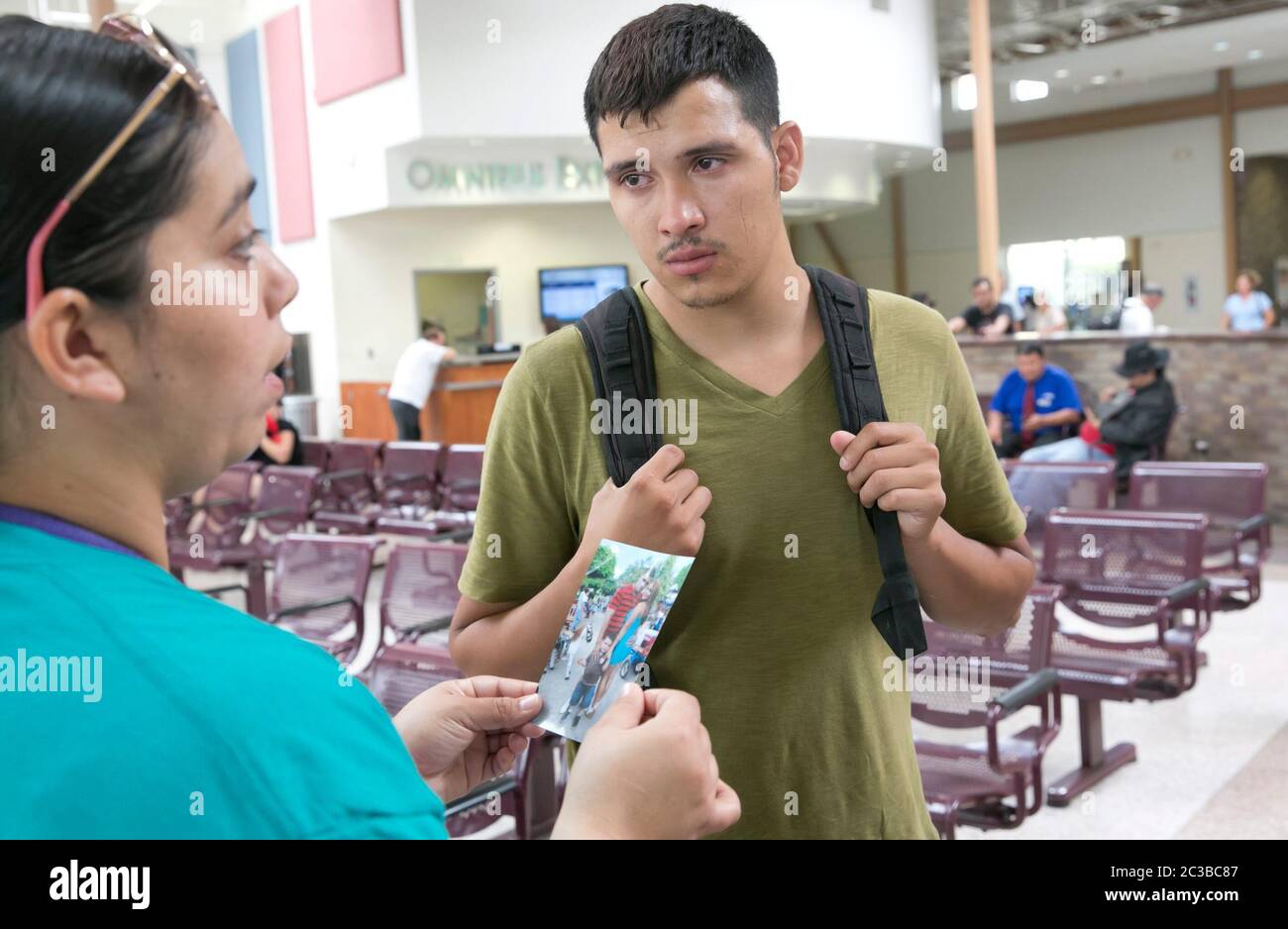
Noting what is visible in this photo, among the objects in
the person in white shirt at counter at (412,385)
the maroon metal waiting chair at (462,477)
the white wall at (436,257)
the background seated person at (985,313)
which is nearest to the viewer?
the maroon metal waiting chair at (462,477)

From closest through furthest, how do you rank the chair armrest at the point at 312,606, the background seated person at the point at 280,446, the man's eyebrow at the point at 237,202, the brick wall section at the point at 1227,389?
1. the man's eyebrow at the point at 237,202
2. the chair armrest at the point at 312,606
3. the background seated person at the point at 280,446
4. the brick wall section at the point at 1227,389

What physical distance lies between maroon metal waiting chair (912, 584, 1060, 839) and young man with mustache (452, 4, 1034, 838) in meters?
1.73

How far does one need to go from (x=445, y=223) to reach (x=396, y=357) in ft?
5.83

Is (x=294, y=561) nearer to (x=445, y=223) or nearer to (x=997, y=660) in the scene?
(x=997, y=660)

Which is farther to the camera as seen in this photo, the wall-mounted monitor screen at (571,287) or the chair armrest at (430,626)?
the wall-mounted monitor screen at (571,287)

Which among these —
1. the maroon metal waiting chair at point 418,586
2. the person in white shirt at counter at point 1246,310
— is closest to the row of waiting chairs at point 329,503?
the maroon metal waiting chair at point 418,586

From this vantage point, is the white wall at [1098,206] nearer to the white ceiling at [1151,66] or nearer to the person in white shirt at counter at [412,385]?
the white ceiling at [1151,66]

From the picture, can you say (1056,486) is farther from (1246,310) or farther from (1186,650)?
(1246,310)

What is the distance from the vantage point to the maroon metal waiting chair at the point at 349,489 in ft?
24.8

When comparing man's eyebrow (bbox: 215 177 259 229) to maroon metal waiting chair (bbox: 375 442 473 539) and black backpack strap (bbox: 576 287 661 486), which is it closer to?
black backpack strap (bbox: 576 287 661 486)

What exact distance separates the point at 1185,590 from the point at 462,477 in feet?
→ 14.7

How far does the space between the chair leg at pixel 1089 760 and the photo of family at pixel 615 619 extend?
338cm

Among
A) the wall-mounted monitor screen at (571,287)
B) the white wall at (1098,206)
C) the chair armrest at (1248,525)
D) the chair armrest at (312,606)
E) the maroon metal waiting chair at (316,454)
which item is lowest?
the chair armrest at (312,606)
